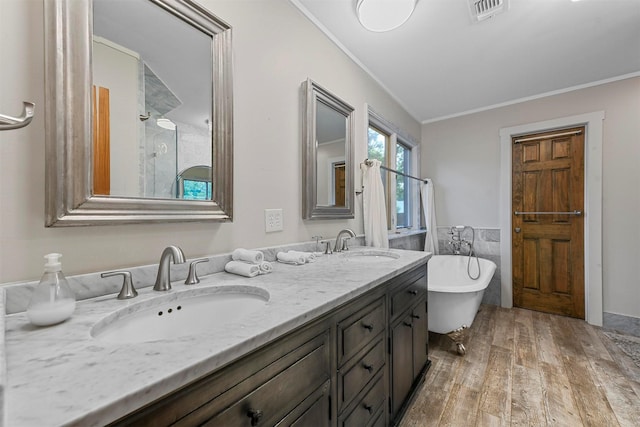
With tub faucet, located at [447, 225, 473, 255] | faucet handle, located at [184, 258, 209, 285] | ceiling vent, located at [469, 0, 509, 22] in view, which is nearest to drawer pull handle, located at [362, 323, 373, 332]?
faucet handle, located at [184, 258, 209, 285]

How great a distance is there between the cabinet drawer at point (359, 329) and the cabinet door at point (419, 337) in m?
0.47

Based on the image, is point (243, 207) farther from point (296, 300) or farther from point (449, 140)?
point (449, 140)

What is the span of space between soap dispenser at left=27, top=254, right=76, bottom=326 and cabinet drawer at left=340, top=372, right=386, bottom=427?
0.86 meters

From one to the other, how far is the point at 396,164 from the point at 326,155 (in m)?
1.48

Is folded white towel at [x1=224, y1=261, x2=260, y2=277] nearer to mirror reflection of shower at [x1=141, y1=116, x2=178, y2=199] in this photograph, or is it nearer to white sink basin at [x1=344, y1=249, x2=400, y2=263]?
mirror reflection of shower at [x1=141, y1=116, x2=178, y2=199]

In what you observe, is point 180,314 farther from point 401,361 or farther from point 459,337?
point 459,337

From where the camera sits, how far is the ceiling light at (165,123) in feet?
3.27

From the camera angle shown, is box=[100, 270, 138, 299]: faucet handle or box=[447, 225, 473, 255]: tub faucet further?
box=[447, 225, 473, 255]: tub faucet

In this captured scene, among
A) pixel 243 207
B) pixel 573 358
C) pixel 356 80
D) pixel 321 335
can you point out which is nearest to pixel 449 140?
pixel 356 80

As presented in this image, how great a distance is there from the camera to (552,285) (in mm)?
2881

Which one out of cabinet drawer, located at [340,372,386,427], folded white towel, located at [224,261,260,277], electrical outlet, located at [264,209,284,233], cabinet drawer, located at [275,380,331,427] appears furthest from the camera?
electrical outlet, located at [264,209,284,233]

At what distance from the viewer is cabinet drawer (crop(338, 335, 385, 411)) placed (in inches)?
35.5

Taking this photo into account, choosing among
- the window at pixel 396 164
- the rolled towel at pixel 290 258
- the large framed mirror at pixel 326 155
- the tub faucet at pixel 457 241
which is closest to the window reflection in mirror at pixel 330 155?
the large framed mirror at pixel 326 155

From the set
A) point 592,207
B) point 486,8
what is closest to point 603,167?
point 592,207
